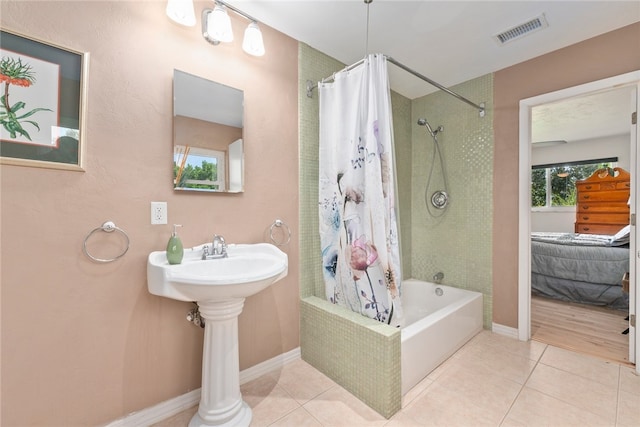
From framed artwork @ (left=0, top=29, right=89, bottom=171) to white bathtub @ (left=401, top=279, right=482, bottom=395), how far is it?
2.02m

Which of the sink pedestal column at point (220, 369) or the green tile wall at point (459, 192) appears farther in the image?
the green tile wall at point (459, 192)

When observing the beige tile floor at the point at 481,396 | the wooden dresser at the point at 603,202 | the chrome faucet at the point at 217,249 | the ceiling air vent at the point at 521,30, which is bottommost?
the beige tile floor at the point at 481,396

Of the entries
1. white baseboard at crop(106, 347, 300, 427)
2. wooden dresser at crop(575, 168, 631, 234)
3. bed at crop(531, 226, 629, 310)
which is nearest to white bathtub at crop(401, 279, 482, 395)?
white baseboard at crop(106, 347, 300, 427)

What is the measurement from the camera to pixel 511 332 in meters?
2.46

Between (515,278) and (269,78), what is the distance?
2575 mm

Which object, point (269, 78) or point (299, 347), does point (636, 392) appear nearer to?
point (299, 347)

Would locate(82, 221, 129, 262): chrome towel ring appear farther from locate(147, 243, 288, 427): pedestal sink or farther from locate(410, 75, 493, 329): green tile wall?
locate(410, 75, 493, 329): green tile wall

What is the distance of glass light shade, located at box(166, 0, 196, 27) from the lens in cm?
147

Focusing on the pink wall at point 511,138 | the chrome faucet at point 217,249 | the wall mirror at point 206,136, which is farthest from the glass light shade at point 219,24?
the pink wall at point 511,138

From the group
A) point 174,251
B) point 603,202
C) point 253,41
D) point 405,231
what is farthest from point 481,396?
point 603,202

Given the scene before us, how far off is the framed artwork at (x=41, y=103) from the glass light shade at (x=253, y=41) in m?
0.83

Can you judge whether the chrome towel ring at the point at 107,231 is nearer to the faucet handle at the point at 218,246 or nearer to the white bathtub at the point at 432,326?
the faucet handle at the point at 218,246

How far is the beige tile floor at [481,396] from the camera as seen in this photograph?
151 centimetres

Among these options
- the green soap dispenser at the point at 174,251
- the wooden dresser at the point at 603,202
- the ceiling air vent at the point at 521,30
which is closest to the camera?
the green soap dispenser at the point at 174,251
